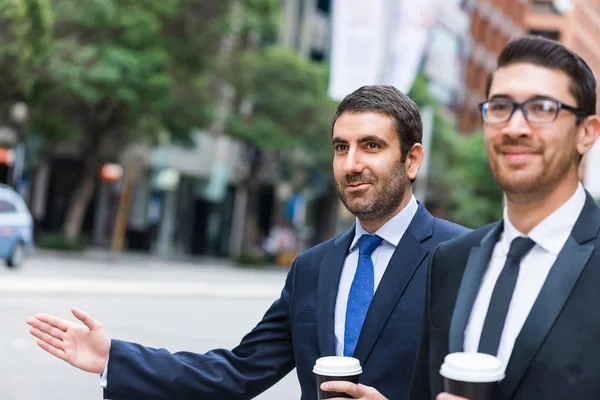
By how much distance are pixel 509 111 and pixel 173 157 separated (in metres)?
40.9

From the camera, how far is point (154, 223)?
43344 mm

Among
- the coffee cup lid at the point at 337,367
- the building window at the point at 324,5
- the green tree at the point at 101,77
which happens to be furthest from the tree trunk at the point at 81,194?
the coffee cup lid at the point at 337,367

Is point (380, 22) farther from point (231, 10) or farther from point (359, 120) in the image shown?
point (359, 120)

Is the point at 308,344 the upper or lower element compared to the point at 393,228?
lower

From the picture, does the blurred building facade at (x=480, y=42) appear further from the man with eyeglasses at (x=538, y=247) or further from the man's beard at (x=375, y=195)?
the man with eyeglasses at (x=538, y=247)

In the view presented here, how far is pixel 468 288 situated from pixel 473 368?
257 millimetres

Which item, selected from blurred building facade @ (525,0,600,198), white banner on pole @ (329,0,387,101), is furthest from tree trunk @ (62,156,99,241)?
blurred building facade @ (525,0,600,198)

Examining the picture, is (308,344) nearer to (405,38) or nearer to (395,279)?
(395,279)

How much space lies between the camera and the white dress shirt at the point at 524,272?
7.07 feet

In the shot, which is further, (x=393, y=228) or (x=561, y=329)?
(x=393, y=228)

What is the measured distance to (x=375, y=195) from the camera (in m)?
3.22

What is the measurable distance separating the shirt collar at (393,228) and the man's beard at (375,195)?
0.03 m

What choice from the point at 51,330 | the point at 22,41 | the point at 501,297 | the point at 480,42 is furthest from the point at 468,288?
the point at 480,42

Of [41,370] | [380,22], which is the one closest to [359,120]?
[41,370]
